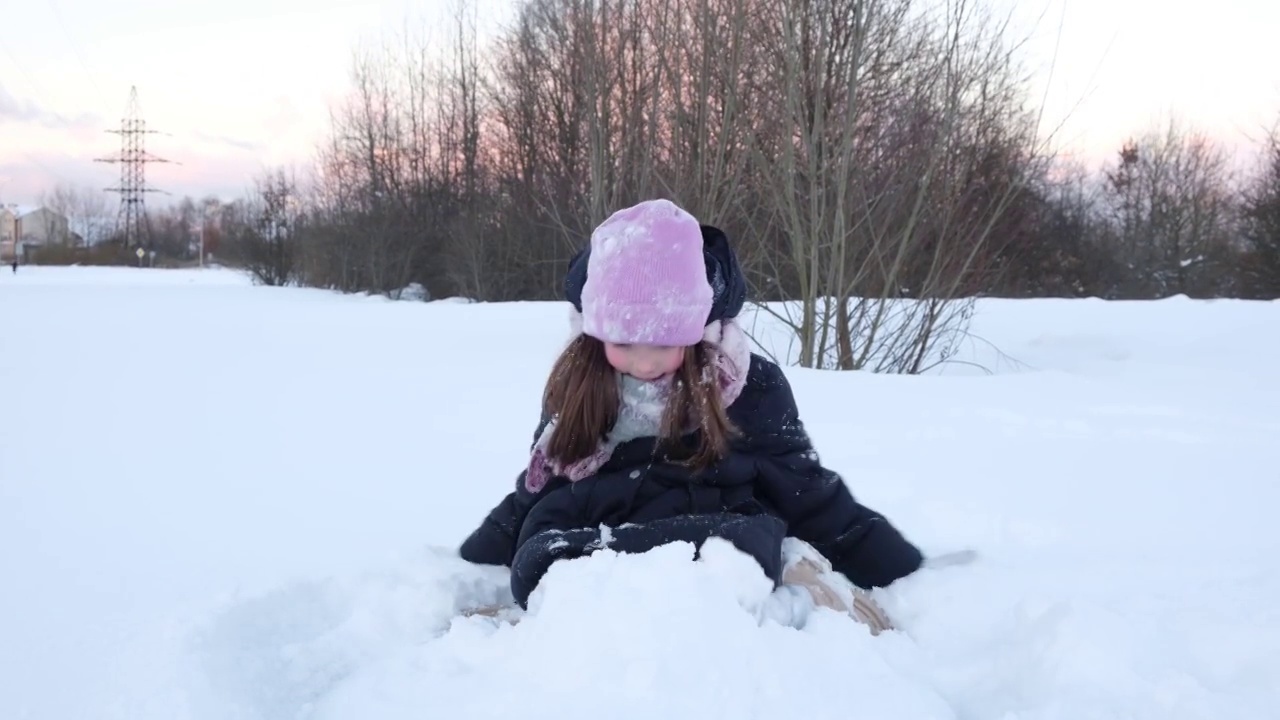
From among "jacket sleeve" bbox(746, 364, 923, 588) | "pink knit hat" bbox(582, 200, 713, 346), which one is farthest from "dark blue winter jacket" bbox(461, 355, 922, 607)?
"pink knit hat" bbox(582, 200, 713, 346)

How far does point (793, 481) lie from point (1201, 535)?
1.22 metres

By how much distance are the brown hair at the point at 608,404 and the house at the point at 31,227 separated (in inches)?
1982

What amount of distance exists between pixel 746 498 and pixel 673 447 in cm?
18

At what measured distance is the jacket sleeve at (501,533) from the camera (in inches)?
80.4

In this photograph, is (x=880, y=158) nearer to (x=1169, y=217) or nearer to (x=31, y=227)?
(x=1169, y=217)

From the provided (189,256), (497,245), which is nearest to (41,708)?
(497,245)

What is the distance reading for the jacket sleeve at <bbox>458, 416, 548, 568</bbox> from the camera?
2.04 m

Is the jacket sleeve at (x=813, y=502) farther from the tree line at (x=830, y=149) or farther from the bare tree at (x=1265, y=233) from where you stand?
the bare tree at (x=1265, y=233)

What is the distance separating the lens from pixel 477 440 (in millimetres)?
3494

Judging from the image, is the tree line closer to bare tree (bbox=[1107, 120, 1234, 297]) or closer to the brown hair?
the brown hair

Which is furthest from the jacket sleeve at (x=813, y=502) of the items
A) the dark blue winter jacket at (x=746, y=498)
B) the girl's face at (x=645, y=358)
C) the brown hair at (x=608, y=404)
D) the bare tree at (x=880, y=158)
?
the bare tree at (x=880, y=158)

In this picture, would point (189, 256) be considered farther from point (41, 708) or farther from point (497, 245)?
point (41, 708)

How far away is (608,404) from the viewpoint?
187cm

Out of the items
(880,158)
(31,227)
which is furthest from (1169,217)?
(31,227)
